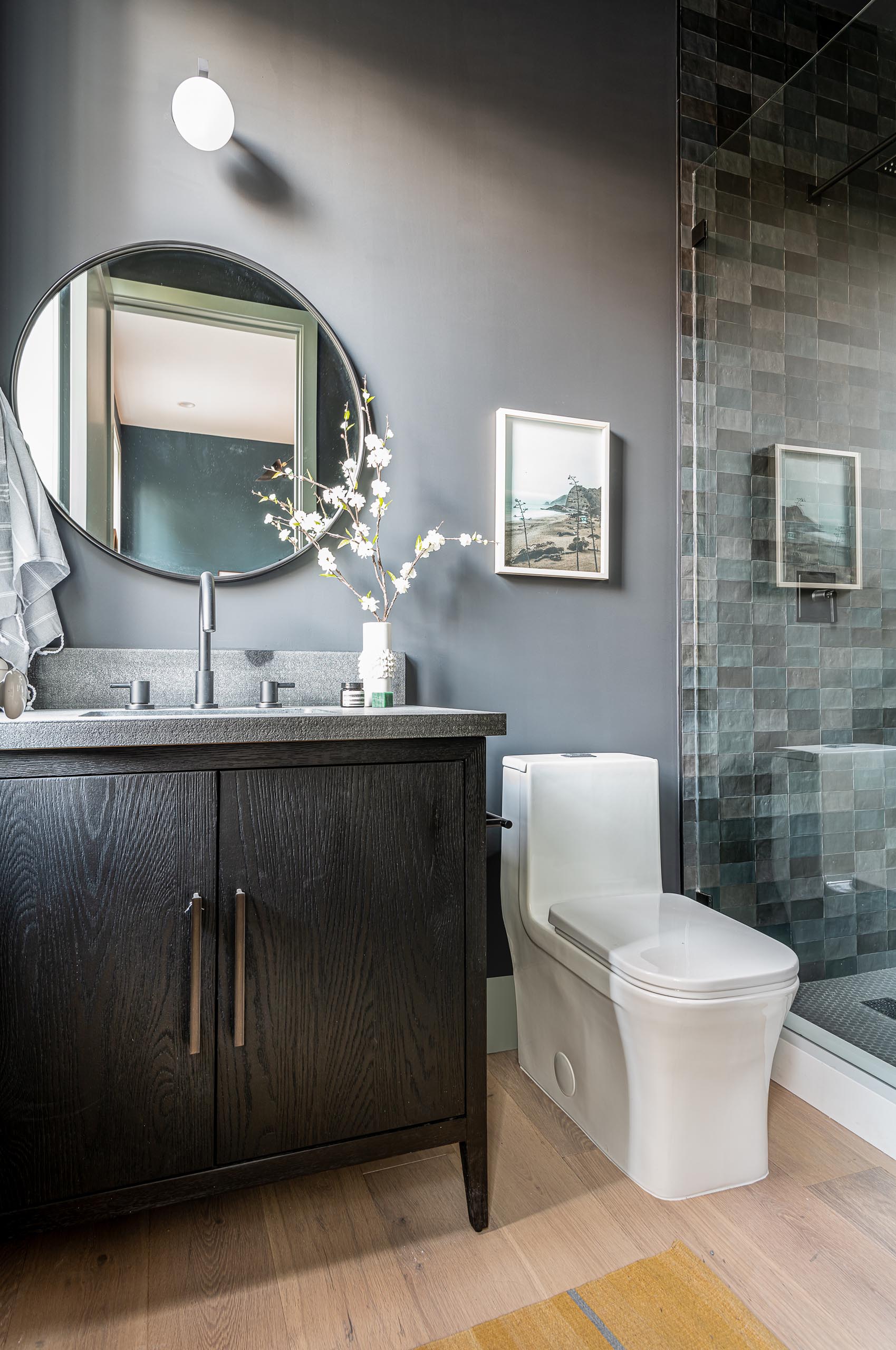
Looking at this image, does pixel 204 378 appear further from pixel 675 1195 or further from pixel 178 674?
pixel 675 1195

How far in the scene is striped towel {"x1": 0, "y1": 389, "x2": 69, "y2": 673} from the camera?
145 centimetres

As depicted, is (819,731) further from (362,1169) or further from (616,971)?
(362,1169)

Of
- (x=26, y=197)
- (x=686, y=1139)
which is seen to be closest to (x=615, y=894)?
(x=686, y=1139)

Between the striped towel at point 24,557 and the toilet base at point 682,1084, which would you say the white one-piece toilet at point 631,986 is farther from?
the striped towel at point 24,557

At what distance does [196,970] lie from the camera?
3.61 feet

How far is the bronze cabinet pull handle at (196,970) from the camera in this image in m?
1.10

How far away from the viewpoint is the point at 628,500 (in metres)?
2.10

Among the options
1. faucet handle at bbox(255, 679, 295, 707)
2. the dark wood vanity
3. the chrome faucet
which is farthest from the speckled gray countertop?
faucet handle at bbox(255, 679, 295, 707)

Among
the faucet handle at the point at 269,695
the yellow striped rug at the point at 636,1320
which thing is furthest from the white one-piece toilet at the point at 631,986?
the faucet handle at the point at 269,695

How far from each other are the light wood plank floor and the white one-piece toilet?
0.30 ft

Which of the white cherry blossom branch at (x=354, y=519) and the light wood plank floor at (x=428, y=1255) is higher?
the white cherry blossom branch at (x=354, y=519)

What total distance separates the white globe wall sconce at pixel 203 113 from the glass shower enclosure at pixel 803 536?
1292 millimetres

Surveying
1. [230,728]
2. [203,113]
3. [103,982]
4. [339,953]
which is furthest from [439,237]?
[103,982]

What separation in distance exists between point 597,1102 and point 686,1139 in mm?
203
